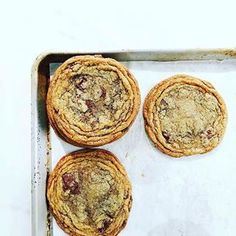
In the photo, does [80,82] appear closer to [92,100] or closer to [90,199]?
[92,100]

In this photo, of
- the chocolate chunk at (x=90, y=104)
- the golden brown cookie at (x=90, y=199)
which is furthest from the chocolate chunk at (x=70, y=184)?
the chocolate chunk at (x=90, y=104)

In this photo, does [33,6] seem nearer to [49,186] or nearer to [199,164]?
[49,186]

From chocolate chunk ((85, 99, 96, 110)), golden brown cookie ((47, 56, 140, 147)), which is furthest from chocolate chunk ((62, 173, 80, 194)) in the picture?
chocolate chunk ((85, 99, 96, 110))

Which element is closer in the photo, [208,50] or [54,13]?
[208,50]

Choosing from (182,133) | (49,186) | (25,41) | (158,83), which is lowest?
(49,186)

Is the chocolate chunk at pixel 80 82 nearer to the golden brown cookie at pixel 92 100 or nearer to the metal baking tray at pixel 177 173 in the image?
the golden brown cookie at pixel 92 100

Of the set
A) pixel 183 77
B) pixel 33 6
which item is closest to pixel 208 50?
pixel 183 77

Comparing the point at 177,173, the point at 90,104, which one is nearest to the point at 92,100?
the point at 90,104
